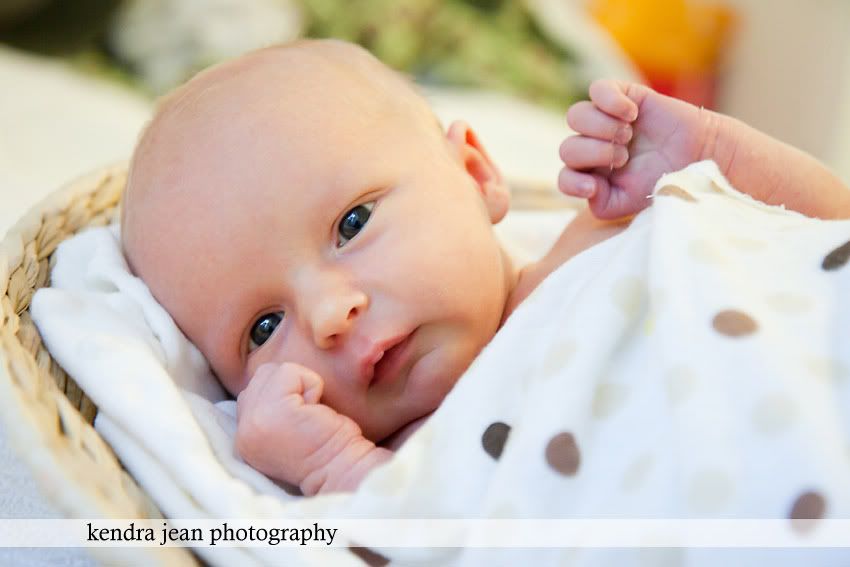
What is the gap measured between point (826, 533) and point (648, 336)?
181 millimetres

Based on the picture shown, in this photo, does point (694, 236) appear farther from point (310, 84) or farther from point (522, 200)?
point (522, 200)

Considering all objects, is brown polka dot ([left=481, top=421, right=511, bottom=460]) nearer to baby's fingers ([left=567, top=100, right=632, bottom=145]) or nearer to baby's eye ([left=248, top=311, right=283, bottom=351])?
baby's eye ([left=248, top=311, right=283, bottom=351])

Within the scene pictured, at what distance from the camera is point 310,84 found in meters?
0.92

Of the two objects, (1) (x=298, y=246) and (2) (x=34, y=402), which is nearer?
(2) (x=34, y=402)

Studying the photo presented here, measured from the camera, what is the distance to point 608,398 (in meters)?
0.65

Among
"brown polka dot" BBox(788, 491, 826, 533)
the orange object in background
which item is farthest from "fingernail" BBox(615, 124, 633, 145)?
the orange object in background

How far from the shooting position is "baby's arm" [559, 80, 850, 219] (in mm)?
960

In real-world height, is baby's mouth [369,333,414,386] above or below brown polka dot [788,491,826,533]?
below

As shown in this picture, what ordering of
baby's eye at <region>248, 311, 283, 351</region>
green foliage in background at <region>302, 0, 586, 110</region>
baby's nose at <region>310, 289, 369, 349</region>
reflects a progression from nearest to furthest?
baby's nose at <region>310, 289, 369, 349</region>, baby's eye at <region>248, 311, 283, 351</region>, green foliage in background at <region>302, 0, 586, 110</region>

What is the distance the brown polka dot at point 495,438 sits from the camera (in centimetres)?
67

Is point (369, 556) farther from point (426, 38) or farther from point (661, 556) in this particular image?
point (426, 38)

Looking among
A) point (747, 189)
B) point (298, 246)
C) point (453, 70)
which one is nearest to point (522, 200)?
point (747, 189)

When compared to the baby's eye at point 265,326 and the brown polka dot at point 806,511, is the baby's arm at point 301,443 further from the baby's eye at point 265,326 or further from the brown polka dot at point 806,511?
the brown polka dot at point 806,511

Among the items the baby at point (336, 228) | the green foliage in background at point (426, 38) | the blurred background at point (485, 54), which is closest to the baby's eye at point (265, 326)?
the baby at point (336, 228)
